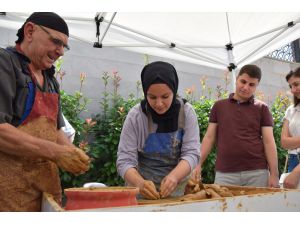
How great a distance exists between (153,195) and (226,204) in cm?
41

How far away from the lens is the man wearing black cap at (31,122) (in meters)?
1.35

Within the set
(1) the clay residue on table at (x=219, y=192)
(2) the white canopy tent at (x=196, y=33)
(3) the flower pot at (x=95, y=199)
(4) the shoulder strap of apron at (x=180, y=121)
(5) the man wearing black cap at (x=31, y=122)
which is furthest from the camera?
(2) the white canopy tent at (x=196, y=33)

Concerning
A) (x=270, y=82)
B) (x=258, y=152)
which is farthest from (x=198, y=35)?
(x=270, y=82)

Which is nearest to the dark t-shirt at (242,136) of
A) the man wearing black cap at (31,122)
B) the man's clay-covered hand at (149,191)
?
the man's clay-covered hand at (149,191)

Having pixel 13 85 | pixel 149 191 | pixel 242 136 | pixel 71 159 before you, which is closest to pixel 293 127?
pixel 242 136

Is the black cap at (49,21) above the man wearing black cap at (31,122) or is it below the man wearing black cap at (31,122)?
above

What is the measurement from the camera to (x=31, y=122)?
1459 mm

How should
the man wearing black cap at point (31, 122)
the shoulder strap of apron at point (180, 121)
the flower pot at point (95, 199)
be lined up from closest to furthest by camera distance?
the flower pot at point (95, 199), the man wearing black cap at point (31, 122), the shoulder strap of apron at point (180, 121)

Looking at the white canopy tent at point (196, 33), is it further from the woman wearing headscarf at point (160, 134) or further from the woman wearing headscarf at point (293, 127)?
the woman wearing headscarf at point (160, 134)

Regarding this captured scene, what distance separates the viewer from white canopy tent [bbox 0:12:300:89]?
3389 millimetres

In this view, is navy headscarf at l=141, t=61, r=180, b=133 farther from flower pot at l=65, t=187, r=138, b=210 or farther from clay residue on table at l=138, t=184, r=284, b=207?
flower pot at l=65, t=187, r=138, b=210

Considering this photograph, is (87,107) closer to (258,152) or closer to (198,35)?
(198,35)

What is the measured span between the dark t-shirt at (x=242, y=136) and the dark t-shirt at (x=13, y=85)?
172cm

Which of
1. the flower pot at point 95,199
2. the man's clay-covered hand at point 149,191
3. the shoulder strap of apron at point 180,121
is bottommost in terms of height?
the man's clay-covered hand at point 149,191
